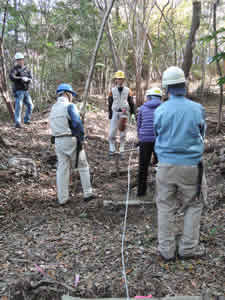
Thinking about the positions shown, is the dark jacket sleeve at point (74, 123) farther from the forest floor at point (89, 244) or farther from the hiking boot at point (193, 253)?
the hiking boot at point (193, 253)

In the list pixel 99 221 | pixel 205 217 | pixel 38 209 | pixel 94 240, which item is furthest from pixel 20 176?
pixel 205 217

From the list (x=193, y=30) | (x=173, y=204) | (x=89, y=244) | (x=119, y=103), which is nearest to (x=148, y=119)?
(x=173, y=204)

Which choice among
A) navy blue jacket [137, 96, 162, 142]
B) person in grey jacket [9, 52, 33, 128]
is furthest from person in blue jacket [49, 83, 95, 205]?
person in grey jacket [9, 52, 33, 128]

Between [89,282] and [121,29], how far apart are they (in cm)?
1607

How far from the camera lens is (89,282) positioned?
124 inches

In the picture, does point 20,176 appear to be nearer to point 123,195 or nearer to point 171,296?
point 123,195

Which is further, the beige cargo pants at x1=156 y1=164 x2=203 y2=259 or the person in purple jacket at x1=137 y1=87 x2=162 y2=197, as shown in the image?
the person in purple jacket at x1=137 y1=87 x2=162 y2=197

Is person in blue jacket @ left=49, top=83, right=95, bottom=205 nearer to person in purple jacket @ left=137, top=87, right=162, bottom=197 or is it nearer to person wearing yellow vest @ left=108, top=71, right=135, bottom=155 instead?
person in purple jacket @ left=137, top=87, right=162, bottom=197

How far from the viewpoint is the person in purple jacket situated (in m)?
4.93

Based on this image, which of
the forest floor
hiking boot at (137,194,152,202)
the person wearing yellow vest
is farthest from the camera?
the person wearing yellow vest

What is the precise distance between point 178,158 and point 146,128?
1859 mm

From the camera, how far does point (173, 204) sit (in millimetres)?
3324

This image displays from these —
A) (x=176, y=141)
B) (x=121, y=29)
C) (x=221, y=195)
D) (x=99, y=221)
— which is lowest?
(x=99, y=221)

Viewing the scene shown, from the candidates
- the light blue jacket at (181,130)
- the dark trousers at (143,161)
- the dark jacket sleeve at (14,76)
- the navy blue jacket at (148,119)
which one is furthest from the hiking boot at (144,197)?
the dark jacket sleeve at (14,76)
